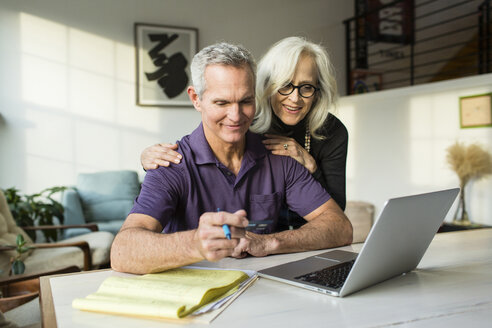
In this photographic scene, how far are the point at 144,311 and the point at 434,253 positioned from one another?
1.02m

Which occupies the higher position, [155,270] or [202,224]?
[202,224]

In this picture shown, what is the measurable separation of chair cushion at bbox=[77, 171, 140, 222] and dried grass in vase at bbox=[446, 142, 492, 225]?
324 centimetres

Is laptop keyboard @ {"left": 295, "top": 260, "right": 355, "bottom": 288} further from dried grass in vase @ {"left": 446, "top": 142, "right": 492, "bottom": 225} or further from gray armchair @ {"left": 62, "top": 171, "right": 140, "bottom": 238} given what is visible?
gray armchair @ {"left": 62, "top": 171, "right": 140, "bottom": 238}

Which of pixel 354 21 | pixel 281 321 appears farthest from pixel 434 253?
pixel 354 21

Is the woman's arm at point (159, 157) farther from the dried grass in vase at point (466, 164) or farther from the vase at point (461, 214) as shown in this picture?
the vase at point (461, 214)

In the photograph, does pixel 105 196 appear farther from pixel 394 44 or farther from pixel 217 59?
pixel 394 44

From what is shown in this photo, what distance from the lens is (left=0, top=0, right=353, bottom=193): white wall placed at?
4.80 m

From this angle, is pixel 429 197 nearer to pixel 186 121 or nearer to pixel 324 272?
pixel 324 272

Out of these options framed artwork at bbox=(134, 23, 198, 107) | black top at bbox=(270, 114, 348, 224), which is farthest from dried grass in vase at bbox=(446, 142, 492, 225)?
framed artwork at bbox=(134, 23, 198, 107)

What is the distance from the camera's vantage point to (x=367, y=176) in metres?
5.33

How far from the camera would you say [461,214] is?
13.5ft

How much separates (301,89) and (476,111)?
268cm

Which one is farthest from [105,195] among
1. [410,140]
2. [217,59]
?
[217,59]

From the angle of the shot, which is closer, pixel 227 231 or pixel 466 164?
pixel 227 231
